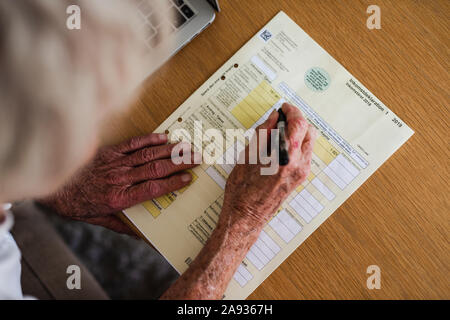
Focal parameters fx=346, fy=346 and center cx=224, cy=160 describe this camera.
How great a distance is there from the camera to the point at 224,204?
666 mm

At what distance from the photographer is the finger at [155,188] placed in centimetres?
67

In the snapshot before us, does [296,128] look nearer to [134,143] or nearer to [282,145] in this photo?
[282,145]

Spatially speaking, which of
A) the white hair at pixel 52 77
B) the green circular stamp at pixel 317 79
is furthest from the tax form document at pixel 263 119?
the white hair at pixel 52 77

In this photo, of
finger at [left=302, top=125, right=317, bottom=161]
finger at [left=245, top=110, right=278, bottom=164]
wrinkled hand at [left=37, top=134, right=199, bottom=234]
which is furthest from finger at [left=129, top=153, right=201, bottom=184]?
finger at [left=302, top=125, right=317, bottom=161]

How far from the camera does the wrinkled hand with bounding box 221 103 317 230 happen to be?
0.64 metres

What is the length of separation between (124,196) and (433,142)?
61cm

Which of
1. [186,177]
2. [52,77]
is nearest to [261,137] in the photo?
[186,177]

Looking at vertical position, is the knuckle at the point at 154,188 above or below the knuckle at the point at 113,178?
above

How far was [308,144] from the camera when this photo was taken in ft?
2.13

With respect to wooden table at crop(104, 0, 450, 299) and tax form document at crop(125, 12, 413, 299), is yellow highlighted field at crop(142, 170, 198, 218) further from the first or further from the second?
wooden table at crop(104, 0, 450, 299)

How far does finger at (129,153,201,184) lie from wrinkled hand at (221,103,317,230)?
0.31 feet

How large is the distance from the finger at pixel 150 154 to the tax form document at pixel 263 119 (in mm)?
42

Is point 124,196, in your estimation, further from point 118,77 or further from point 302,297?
point 302,297

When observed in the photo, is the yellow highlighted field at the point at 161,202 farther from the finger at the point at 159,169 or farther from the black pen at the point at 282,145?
the black pen at the point at 282,145
